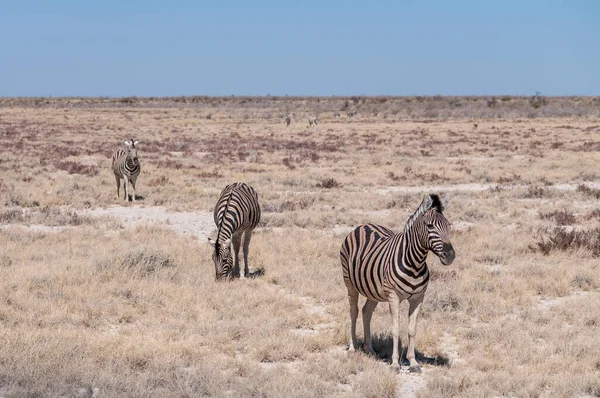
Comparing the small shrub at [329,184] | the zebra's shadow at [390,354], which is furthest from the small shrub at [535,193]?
the zebra's shadow at [390,354]

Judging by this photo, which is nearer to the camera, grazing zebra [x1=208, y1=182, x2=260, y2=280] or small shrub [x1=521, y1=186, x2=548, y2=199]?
grazing zebra [x1=208, y1=182, x2=260, y2=280]

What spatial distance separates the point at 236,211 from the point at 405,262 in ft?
14.9

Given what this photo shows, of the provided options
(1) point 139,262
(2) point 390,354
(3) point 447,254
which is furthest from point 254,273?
(3) point 447,254

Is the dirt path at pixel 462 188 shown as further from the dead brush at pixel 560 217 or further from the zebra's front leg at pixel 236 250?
the zebra's front leg at pixel 236 250

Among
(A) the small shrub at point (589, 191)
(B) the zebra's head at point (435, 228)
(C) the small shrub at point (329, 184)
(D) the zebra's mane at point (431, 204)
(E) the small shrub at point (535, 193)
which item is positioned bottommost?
(C) the small shrub at point (329, 184)

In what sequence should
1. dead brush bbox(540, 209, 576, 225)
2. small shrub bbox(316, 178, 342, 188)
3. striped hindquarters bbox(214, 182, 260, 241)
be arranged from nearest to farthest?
striped hindquarters bbox(214, 182, 260, 241) → dead brush bbox(540, 209, 576, 225) → small shrub bbox(316, 178, 342, 188)

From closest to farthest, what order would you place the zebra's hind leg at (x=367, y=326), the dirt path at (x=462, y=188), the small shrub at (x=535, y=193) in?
the zebra's hind leg at (x=367, y=326) → the small shrub at (x=535, y=193) → the dirt path at (x=462, y=188)

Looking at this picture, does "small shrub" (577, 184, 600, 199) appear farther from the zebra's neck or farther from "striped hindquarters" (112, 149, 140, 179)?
the zebra's neck

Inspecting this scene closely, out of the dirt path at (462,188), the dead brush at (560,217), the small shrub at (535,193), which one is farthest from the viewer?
the dirt path at (462,188)

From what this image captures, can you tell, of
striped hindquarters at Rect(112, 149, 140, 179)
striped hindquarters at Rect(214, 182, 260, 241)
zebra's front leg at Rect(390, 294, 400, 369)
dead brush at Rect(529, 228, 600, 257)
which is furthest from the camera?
striped hindquarters at Rect(112, 149, 140, 179)

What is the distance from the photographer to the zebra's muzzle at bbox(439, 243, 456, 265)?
6266mm

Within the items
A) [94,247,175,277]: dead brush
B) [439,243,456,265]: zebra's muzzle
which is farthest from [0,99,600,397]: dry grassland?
[439,243,456,265]: zebra's muzzle

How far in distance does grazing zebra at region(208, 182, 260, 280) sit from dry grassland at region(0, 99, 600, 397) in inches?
13.8

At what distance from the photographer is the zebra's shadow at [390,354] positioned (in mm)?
7473
